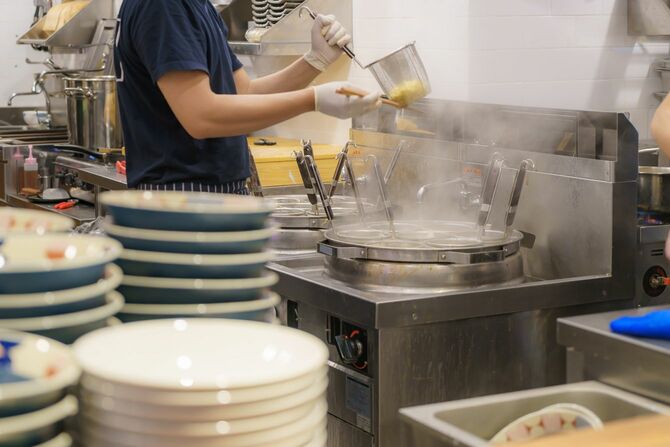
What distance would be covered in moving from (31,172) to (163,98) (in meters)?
3.01

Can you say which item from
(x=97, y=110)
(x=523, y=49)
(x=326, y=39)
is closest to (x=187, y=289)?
(x=326, y=39)

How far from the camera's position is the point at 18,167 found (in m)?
5.92

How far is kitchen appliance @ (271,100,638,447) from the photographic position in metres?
2.64

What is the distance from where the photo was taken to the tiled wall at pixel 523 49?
165 inches

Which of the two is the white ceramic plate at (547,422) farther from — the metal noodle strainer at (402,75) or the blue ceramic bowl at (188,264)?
the metal noodle strainer at (402,75)

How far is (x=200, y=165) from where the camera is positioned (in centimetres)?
309

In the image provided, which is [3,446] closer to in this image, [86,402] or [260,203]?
[86,402]

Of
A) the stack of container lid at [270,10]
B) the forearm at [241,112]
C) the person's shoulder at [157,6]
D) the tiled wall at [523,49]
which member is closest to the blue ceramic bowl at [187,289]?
the forearm at [241,112]

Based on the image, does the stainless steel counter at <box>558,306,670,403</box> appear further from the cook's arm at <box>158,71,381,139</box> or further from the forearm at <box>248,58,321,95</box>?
the forearm at <box>248,58,321,95</box>

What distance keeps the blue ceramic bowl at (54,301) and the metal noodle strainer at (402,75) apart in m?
Result: 1.89

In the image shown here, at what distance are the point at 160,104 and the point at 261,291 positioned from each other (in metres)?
1.77

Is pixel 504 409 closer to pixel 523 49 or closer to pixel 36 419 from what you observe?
pixel 36 419

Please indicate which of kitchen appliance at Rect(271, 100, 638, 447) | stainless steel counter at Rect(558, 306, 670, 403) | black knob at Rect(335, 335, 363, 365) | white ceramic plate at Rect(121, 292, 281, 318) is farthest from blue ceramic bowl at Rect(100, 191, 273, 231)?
black knob at Rect(335, 335, 363, 365)

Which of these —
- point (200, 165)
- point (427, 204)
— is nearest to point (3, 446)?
point (200, 165)
